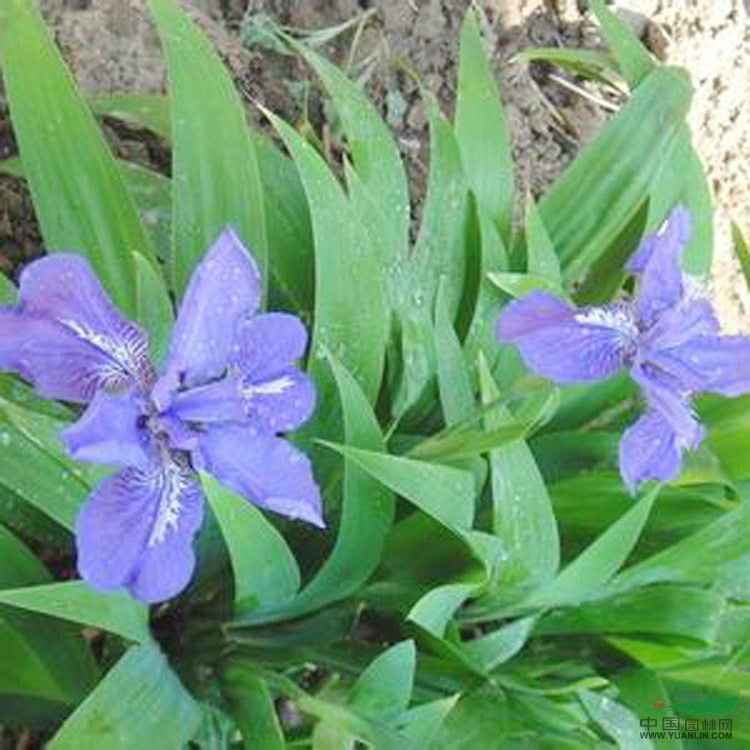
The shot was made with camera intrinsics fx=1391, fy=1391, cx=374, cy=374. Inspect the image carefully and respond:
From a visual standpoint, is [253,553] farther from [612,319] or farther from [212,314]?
[612,319]

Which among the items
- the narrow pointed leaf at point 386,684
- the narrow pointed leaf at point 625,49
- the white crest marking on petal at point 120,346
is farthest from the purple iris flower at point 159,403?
the narrow pointed leaf at point 625,49

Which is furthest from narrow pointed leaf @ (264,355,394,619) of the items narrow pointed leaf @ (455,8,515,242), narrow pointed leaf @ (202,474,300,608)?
narrow pointed leaf @ (455,8,515,242)

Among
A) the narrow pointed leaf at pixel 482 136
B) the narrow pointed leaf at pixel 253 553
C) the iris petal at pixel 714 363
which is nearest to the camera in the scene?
the narrow pointed leaf at pixel 253 553

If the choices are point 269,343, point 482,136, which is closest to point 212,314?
point 269,343

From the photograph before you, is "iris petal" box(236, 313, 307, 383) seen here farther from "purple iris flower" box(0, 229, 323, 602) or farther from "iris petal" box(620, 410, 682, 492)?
"iris petal" box(620, 410, 682, 492)

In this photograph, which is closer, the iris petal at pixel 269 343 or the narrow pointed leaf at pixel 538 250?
the iris petal at pixel 269 343

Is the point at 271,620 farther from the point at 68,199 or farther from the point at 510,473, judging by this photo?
the point at 68,199

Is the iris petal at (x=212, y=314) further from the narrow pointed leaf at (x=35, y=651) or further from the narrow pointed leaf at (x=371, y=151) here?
the narrow pointed leaf at (x=371, y=151)

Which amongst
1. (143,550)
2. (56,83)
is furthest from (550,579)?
(56,83)
